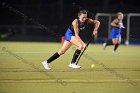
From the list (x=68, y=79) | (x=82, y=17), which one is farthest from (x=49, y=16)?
(x=68, y=79)

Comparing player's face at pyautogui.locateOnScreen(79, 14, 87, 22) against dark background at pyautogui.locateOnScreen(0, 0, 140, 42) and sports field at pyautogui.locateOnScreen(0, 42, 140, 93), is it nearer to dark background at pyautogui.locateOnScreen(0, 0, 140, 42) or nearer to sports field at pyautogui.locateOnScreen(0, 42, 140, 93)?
sports field at pyautogui.locateOnScreen(0, 42, 140, 93)

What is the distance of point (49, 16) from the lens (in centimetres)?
3045

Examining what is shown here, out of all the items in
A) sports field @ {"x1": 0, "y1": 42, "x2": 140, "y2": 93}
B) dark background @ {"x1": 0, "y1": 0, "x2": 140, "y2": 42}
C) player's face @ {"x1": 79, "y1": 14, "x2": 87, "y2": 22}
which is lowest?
dark background @ {"x1": 0, "y1": 0, "x2": 140, "y2": 42}

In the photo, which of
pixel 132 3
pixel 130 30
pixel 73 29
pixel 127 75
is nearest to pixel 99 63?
pixel 73 29

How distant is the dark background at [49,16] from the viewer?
29.2 metres

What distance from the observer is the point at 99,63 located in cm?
1455

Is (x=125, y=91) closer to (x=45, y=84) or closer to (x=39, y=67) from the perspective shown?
(x=45, y=84)

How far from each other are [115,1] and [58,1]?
13.6ft

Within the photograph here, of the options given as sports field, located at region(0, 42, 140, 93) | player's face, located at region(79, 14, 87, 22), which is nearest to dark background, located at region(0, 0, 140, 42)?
sports field, located at region(0, 42, 140, 93)

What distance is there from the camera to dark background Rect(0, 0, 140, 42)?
29.2 m

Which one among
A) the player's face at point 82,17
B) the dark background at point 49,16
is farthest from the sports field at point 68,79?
the dark background at point 49,16

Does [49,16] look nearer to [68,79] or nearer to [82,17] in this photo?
[82,17]

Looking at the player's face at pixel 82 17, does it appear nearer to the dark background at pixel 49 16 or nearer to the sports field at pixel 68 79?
the sports field at pixel 68 79

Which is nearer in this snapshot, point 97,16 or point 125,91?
point 125,91
